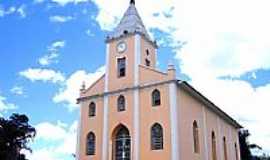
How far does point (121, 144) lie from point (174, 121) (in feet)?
15.9

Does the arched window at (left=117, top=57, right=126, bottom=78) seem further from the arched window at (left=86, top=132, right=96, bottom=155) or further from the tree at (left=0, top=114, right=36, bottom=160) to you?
the tree at (left=0, top=114, right=36, bottom=160)

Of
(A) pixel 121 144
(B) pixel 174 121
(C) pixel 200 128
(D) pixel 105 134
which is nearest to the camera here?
(B) pixel 174 121

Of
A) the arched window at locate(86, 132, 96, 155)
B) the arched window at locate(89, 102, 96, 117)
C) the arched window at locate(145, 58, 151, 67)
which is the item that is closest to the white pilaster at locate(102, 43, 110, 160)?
the arched window at locate(86, 132, 96, 155)

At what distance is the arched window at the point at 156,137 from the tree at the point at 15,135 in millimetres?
19546

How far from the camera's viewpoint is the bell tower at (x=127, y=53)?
2986cm

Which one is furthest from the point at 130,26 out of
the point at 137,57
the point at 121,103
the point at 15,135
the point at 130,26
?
the point at 15,135

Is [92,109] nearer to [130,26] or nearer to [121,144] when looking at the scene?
[121,144]

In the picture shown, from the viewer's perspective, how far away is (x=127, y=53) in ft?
100

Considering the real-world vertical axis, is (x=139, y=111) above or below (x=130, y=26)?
below

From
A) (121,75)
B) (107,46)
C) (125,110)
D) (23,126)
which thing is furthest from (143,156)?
(23,126)

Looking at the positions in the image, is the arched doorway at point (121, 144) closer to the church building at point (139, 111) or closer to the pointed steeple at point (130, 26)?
the church building at point (139, 111)

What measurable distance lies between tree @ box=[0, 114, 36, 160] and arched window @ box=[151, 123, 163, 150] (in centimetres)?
1955

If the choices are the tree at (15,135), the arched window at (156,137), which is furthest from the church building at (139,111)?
the tree at (15,135)

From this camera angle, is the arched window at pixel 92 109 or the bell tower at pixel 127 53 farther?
the arched window at pixel 92 109
